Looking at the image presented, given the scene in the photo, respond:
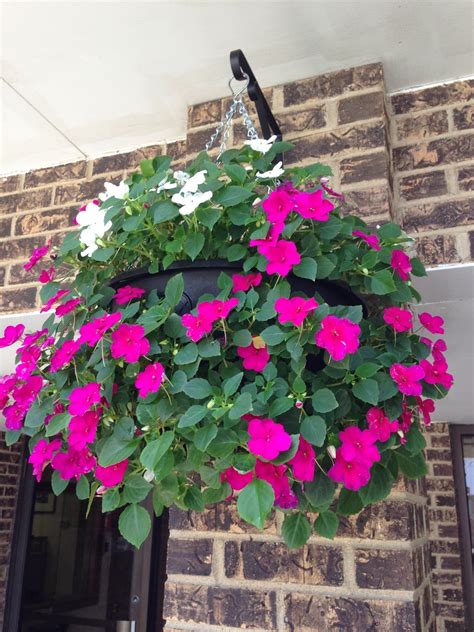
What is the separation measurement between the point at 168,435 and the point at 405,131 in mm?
1050

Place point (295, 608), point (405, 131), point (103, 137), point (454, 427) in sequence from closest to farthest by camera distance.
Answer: point (295, 608), point (405, 131), point (103, 137), point (454, 427)

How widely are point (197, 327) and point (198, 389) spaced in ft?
0.25

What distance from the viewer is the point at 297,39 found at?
1.27 metres

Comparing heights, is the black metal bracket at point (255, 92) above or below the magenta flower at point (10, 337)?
above

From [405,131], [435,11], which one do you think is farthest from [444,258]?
[435,11]

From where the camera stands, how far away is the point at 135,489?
708mm

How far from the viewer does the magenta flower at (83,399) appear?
0.68 metres

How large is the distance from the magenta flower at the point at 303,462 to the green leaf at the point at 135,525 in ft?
0.62

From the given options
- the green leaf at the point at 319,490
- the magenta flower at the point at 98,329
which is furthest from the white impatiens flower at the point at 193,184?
the green leaf at the point at 319,490

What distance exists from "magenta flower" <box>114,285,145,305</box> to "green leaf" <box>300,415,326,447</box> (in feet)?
0.96

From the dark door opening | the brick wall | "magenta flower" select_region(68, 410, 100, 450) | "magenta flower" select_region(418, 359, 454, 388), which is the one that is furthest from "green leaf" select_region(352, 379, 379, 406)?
the dark door opening

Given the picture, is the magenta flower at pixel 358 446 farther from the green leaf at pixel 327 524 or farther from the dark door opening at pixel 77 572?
the dark door opening at pixel 77 572

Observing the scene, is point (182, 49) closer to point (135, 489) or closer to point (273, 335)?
point (273, 335)

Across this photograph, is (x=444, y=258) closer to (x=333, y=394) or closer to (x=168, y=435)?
(x=333, y=394)
